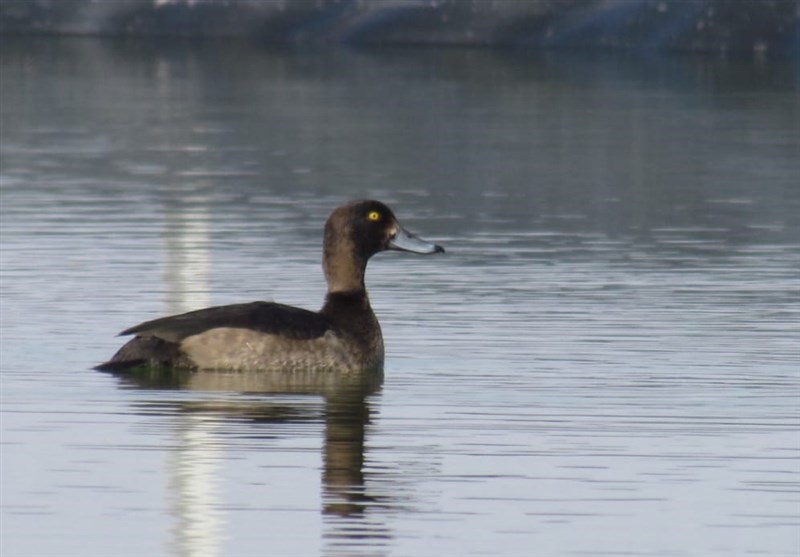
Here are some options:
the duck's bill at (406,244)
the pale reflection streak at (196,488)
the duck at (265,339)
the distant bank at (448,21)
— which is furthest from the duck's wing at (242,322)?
the distant bank at (448,21)

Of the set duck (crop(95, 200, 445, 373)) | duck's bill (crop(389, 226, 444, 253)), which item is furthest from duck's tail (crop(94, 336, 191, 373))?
duck's bill (crop(389, 226, 444, 253))

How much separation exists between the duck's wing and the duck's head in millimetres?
508

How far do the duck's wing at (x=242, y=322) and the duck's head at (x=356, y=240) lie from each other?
0.51 metres

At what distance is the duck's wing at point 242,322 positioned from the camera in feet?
38.1

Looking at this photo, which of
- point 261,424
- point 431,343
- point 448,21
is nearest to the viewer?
point 261,424

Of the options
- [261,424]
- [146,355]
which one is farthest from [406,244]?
[261,424]

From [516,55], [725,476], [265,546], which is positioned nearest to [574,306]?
[725,476]

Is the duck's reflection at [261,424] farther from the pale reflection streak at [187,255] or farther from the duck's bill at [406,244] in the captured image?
the pale reflection streak at [187,255]

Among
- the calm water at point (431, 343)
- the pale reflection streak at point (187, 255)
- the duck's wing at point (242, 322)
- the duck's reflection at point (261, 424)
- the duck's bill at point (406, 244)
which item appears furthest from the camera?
the pale reflection streak at point (187, 255)

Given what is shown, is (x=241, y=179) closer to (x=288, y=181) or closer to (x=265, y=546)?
(x=288, y=181)

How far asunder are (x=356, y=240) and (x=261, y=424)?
2.39 metres

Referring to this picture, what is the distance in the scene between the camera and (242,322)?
11719 millimetres

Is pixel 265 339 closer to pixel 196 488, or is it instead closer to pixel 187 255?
pixel 196 488

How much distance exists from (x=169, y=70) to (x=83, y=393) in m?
31.8
